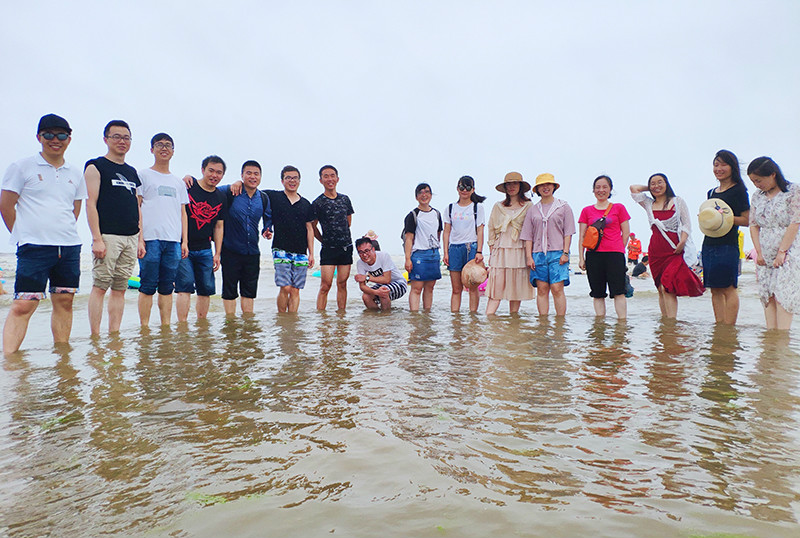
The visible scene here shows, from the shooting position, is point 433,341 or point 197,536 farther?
point 433,341

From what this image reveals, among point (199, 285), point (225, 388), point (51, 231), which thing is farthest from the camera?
point (199, 285)

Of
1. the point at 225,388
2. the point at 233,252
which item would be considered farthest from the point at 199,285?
the point at 225,388

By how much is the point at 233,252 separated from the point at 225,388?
4284 mm

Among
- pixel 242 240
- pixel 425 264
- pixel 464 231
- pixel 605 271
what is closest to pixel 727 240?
pixel 605 271

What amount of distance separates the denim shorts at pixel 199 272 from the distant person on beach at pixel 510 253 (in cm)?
388

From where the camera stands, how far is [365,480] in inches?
66.2

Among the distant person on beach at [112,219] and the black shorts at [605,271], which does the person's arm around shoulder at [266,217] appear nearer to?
the distant person on beach at [112,219]

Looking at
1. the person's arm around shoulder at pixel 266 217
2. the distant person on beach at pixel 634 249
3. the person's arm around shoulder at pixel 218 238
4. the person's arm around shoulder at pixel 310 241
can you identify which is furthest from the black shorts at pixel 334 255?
the distant person on beach at pixel 634 249

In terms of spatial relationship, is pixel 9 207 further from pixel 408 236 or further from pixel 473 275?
pixel 473 275

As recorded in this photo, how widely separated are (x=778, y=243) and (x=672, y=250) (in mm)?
1164

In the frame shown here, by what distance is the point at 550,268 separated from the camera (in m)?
6.90

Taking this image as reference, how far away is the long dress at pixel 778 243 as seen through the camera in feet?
16.9

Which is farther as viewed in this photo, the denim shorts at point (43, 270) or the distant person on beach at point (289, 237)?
the distant person on beach at point (289, 237)

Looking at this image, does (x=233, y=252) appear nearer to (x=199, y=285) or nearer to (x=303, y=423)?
(x=199, y=285)
